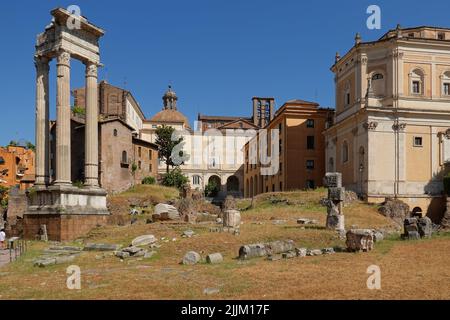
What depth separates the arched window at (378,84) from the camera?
142ft

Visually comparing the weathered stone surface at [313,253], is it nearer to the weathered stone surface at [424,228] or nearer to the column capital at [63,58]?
the weathered stone surface at [424,228]

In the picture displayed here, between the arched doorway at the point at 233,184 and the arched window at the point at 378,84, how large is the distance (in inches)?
1990

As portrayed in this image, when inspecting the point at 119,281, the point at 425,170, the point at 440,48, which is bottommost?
the point at 119,281

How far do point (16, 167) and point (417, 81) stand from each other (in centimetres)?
5199

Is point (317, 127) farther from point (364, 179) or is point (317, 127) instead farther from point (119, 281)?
point (119, 281)

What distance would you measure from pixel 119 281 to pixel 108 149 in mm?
46165

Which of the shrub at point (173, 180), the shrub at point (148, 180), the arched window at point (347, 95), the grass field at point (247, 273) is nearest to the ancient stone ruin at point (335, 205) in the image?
the grass field at point (247, 273)

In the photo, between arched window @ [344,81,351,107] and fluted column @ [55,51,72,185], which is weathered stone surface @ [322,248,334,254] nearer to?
fluted column @ [55,51,72,185]

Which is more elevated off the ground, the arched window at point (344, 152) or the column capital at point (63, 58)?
the column capital at point (63, 58)

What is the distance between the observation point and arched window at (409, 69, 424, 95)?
141ft

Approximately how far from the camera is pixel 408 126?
42.1 m
